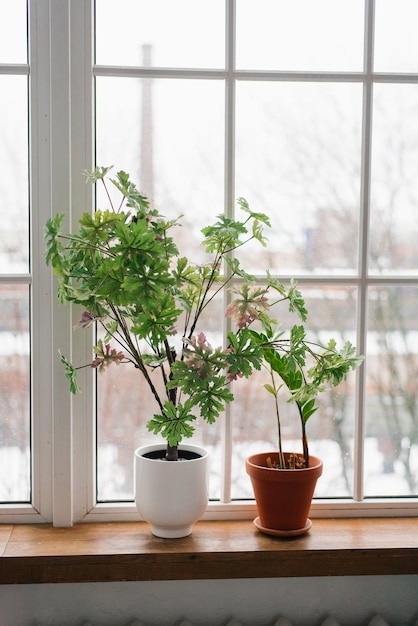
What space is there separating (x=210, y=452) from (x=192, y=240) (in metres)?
0.52

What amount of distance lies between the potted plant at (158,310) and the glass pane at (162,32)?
12.6 inches

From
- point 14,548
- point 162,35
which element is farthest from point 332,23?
point 14,548

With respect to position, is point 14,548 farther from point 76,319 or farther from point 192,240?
point 192,240

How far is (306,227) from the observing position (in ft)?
6.36

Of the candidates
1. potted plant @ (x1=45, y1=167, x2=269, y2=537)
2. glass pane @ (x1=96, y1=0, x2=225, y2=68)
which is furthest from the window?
potted plant @ (x1=45, y1=167, x2=269, y2=537)

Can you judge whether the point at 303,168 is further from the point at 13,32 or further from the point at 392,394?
the point at 13,32

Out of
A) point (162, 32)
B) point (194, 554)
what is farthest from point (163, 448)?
point (162, 32)

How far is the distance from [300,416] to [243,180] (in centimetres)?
58

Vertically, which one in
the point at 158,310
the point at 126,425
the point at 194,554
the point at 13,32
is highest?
the point at 13,32

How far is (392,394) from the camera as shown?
1.98 metres

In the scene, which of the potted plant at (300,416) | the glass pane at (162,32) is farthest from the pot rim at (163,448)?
the glass pane at (162,32)

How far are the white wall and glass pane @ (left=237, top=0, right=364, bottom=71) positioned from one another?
1228mm

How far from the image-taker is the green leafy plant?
1.53 meters

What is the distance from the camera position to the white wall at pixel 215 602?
1813 mm
